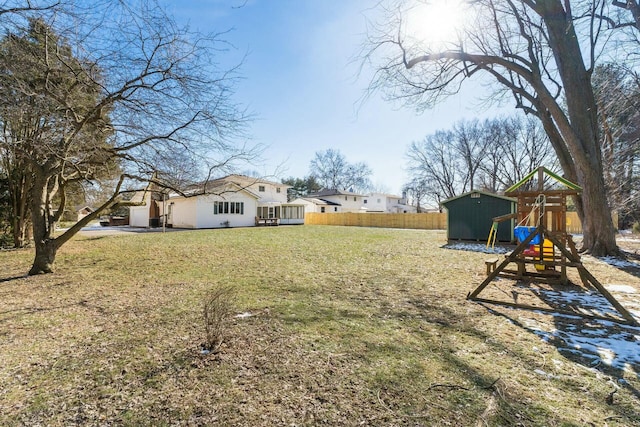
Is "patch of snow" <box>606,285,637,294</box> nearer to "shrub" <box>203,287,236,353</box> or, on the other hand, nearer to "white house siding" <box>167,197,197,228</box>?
"shrub" <box>203,287,236,353</box>

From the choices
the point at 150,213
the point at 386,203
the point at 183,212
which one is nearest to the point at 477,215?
the point at 183,212

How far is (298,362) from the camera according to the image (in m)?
2.88

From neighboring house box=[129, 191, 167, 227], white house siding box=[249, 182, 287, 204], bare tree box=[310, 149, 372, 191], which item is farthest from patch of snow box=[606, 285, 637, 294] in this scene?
bare tree box=[310, 149, 372, 191]

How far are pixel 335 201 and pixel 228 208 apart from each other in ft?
70.5

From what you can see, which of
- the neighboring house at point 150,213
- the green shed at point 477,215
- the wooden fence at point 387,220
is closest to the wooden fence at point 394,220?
the wooden fence at point 387,220

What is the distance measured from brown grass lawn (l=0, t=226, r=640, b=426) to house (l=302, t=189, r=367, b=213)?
3246 centimetres

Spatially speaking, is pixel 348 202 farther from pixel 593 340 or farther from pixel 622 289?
pixel 593 340

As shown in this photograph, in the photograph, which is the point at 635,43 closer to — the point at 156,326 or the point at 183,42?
the point at 183,42

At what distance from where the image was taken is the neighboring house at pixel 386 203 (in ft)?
166

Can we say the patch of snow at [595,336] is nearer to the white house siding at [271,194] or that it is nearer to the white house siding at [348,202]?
the white house siding at [271,194]

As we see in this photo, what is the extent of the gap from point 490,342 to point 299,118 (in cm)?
775

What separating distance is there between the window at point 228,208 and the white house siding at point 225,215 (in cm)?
23

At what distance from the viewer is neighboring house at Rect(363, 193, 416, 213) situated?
5047 cm

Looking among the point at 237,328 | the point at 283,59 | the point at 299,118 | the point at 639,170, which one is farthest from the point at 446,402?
the point at 639,170
